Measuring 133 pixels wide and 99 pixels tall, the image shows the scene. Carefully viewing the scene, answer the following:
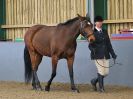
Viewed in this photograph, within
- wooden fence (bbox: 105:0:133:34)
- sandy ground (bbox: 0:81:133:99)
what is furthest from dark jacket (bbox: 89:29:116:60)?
wooden fence (bbox: 105:0:133:34)

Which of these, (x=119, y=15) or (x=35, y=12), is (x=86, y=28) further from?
(x=35, y=12)

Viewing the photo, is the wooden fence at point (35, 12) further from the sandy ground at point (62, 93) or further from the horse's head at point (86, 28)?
the horse's head at point (86, 28)

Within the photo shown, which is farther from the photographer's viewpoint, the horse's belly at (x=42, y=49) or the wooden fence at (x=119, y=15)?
the wooden fence at (x=119, y=15)

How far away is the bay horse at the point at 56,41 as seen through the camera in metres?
11.4

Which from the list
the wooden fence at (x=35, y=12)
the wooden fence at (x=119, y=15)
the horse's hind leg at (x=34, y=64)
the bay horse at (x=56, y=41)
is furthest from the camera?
the wooden fence at (x=35, y=12)

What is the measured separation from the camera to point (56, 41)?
11.6 metres

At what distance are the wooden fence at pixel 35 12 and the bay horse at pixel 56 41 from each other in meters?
2.94

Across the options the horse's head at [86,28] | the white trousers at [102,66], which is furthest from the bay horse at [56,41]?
the white trousers at [102,66]

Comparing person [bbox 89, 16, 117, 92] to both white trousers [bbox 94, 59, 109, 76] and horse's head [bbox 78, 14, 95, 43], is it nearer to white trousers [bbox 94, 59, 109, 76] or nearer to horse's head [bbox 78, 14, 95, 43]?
white trousers [bbox 94, 59, 109, 76]

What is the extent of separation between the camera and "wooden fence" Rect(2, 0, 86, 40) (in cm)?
1541

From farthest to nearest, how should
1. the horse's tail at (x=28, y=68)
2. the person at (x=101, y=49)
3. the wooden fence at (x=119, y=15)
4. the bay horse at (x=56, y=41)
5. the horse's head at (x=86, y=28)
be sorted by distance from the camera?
1. the wooden fence at (x=119, y=15)
2. the horse's tail at (x=28, y=68)
3. the bay horse at (x=56, y=41)
4. the person at (x=101, y=49)
5. the horse's head at (x=86, y=28)

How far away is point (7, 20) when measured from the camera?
17.2m

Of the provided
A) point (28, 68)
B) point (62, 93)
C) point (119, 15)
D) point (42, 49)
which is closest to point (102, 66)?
point (62, 93)

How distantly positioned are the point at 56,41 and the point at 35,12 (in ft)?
16.3
